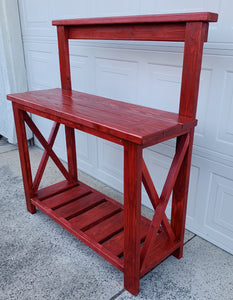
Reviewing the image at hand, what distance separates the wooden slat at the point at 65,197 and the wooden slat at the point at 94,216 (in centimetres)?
22

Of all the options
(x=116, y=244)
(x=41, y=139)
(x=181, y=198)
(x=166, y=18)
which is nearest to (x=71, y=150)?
(x=41, y=139)

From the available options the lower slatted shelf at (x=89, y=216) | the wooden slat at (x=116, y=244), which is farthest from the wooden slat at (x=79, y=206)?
the wooden slat at (x=116, y=244)

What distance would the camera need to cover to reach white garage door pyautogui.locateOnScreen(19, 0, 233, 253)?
1.60 meters

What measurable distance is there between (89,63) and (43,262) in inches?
60.5

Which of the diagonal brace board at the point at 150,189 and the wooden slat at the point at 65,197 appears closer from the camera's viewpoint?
the diagonal brace board at the point at 150,189

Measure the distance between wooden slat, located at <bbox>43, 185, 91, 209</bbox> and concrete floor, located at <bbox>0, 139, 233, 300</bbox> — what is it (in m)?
0.13

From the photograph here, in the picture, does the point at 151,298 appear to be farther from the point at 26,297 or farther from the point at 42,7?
the point at 42,7

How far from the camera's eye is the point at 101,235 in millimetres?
1806

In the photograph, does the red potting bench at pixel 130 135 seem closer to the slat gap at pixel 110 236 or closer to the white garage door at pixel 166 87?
the slat gap at pixel 110 236

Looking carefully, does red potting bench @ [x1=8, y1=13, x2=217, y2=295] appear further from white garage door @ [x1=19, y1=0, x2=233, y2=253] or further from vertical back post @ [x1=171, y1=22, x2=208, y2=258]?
white garage door @ [x1=19, y1=0, x2=233, y2=253]

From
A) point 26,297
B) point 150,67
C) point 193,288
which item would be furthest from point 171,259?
point 150,67

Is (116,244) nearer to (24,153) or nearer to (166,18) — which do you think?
(24,153)

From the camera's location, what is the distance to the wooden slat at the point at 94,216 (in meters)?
1.90

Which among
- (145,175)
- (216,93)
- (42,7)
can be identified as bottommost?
(145,175)
